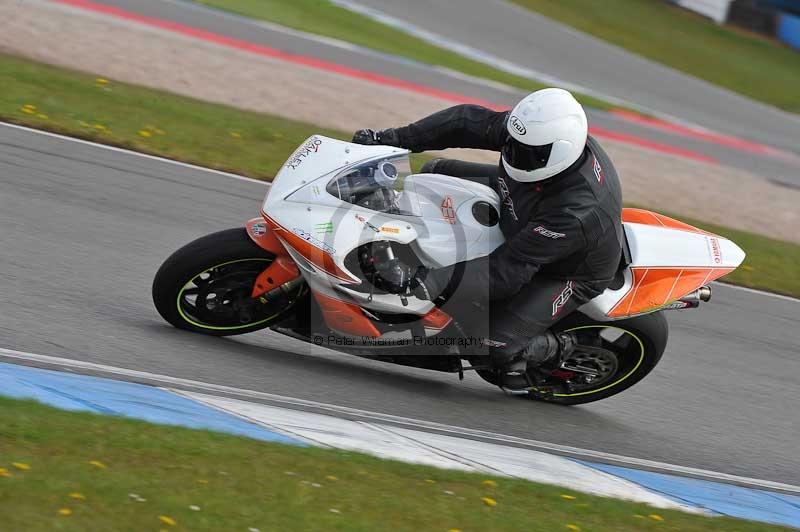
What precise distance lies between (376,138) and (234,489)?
2.13 metres

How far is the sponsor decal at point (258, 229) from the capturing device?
17.4 feet

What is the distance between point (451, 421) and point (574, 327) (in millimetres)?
906

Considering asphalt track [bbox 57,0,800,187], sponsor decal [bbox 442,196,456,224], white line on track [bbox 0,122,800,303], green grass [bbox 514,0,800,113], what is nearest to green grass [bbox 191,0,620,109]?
asphalt track [bbox 57,0,800,187]

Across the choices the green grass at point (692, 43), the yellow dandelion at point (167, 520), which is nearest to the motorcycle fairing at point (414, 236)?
the yellow dandelion at point (167, 520)

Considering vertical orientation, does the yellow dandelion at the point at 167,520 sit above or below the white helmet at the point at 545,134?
below

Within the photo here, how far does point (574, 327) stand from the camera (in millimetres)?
5844

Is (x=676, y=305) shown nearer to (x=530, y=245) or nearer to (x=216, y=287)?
(x=530, y=245)

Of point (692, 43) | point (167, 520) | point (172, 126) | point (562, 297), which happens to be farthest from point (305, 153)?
point (692, 43)

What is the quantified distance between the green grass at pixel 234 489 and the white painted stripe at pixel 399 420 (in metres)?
0.60

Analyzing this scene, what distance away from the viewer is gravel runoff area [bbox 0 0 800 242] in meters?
11.4

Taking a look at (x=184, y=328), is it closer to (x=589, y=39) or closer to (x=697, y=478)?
(x=697, y=478)

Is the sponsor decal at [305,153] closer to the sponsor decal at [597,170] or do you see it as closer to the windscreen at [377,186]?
the windscreen at [377,186]

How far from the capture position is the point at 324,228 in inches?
201

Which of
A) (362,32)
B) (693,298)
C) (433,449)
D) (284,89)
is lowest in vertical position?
(433,449)
